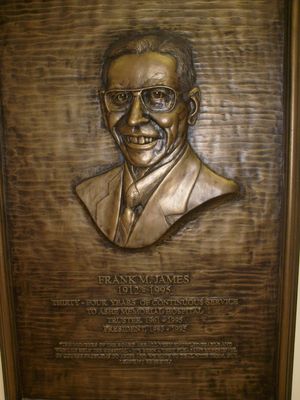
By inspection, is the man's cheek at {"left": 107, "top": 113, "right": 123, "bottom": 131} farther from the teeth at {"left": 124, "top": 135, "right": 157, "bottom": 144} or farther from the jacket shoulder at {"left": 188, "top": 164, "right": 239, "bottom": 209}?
the jacket shoulder at {"left": 188, "top": 164, "right": 239, "bottom": 209}

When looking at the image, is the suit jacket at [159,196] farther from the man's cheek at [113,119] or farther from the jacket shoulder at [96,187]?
the man's cheek at [113,119]

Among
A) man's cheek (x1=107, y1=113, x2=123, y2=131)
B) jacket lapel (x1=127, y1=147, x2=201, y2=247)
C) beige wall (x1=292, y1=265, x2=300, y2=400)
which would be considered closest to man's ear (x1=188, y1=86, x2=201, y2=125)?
jacket lapel (x1=127, y1=147, x2=201, y2=247)

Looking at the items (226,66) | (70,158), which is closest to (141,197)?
(70,158)

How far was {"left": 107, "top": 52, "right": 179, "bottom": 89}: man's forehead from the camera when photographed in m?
1.64

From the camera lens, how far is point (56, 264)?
1854 mm

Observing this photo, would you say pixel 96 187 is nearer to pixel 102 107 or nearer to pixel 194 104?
pixel 102 107

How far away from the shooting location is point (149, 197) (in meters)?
1.75

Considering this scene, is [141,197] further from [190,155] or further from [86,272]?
[86,272]

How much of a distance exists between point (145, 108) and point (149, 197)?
1.18 feet

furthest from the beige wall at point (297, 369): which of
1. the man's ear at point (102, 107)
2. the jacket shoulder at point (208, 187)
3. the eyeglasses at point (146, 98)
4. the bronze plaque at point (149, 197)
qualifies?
the man's ear at point (102, 107)

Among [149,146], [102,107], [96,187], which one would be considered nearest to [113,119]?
[102,107]

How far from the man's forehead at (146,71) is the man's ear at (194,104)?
73mm

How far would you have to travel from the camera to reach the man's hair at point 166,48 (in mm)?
1652

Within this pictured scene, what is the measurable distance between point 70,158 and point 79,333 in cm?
78
